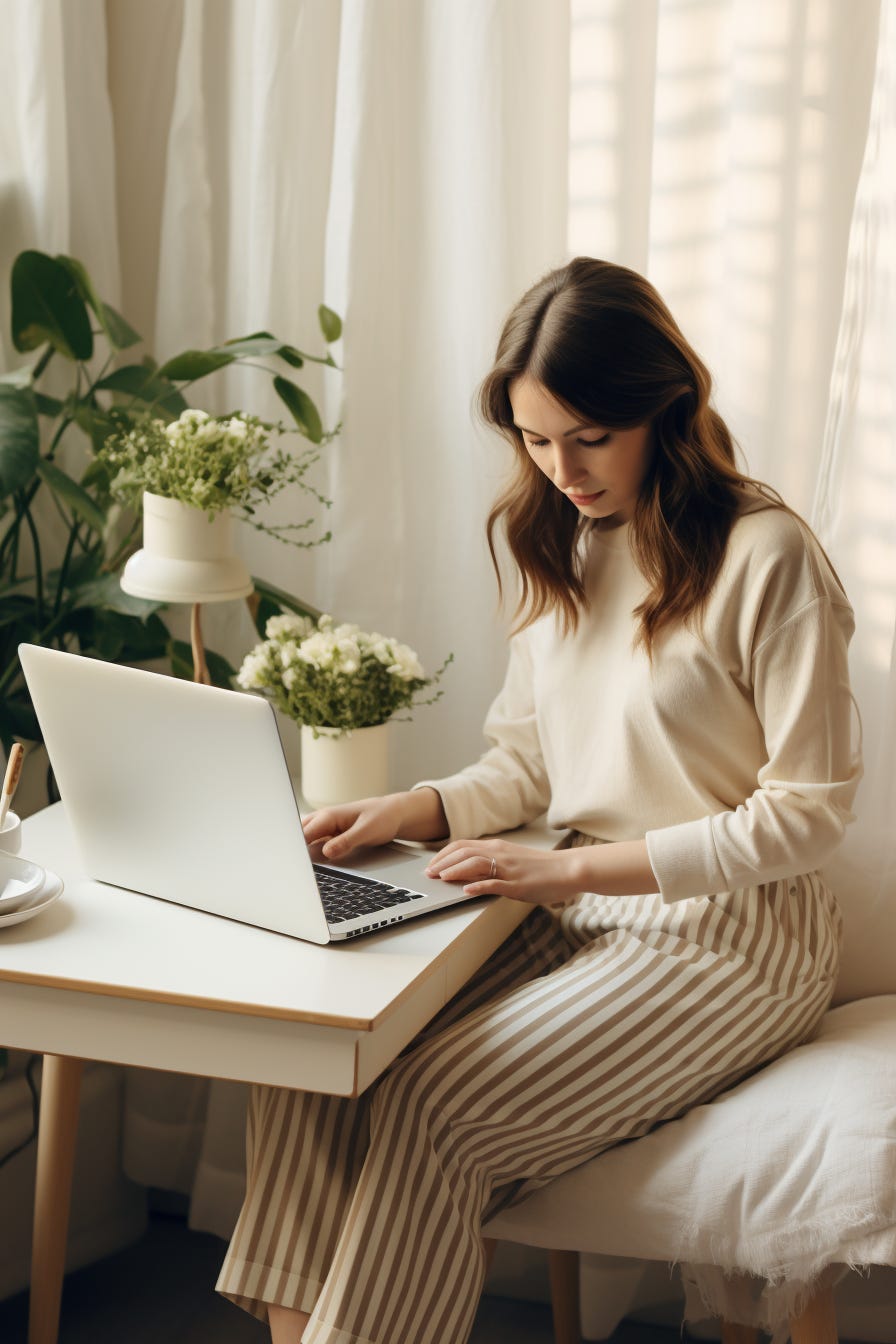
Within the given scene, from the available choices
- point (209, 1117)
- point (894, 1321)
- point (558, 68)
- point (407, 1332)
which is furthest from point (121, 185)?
point (894, 1321)

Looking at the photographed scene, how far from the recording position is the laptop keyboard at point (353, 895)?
1.22m

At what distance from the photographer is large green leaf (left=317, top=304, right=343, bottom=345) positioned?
1.72 meters

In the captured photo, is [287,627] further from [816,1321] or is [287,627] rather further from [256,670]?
[816,1321]

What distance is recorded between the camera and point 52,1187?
151 cm

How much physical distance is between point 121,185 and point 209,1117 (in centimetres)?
128

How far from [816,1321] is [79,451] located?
4.50 ft

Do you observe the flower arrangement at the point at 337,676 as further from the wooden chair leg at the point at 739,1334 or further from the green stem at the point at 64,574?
the wooden chair leg at the point at 739,1334

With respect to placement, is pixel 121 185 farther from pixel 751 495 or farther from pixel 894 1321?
pixel 894 1321

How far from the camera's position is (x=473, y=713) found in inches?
71.9

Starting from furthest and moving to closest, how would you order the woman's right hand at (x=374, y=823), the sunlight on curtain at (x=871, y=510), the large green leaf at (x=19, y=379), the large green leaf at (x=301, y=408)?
the large green leaf at (x=301, y=408), the large green leaf at (x=19, y=379), the sunlight on curtain at (x=871, y=510), the woman's right hand at (x=374, y=823)

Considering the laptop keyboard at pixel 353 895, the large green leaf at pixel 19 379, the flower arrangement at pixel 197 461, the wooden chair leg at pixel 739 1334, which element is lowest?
the wooden chair leg at pixel 739 1334

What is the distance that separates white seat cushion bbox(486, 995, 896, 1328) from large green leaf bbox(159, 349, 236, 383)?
99cm

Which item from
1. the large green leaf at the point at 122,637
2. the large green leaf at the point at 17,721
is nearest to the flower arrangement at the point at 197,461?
the large green leaf at the point at 122,637

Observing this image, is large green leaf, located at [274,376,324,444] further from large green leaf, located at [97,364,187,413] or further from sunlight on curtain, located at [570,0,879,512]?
sunlight on curtain, located at [570,0,879,512]
